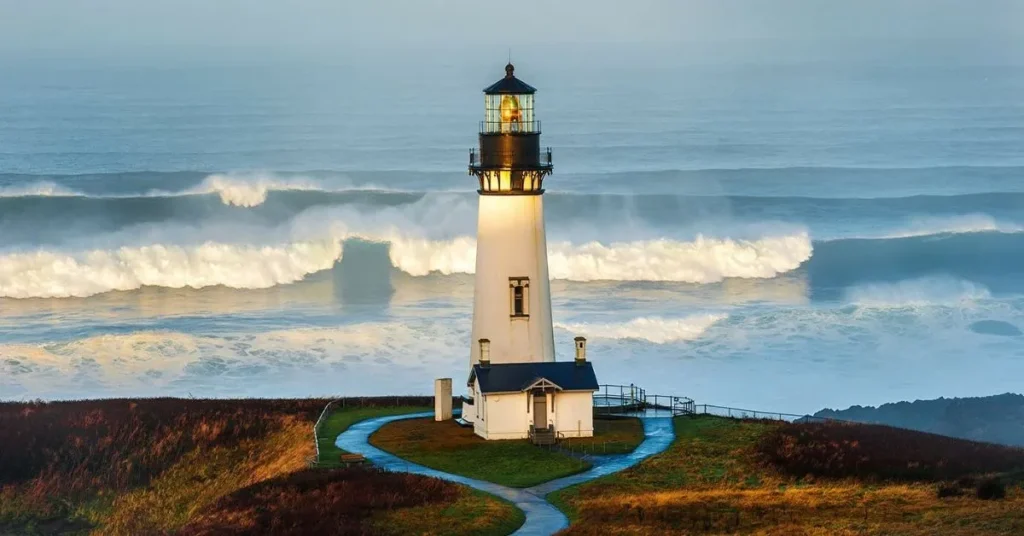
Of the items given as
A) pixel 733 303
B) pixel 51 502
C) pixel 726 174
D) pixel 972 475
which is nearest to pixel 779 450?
pixel 972 475

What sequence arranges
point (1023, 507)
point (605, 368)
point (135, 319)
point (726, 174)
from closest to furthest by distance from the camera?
point (1023, 507) → point (605, 368) → point (135, 319) → point (726, 174)

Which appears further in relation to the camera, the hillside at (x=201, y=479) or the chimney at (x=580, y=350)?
the chimney at (x=580, y=350)

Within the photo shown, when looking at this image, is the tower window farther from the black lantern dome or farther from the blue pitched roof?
the black lantern dome

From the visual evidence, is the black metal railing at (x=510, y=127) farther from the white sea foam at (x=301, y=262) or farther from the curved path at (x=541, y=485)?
the white sea foam at (x=301, y=262)

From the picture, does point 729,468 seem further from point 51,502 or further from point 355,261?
point 355,261

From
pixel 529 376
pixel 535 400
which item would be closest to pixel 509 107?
pixel 529 376

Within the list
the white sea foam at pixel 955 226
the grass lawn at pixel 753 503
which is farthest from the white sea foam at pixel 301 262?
the grass lawn at pixel 753 503
